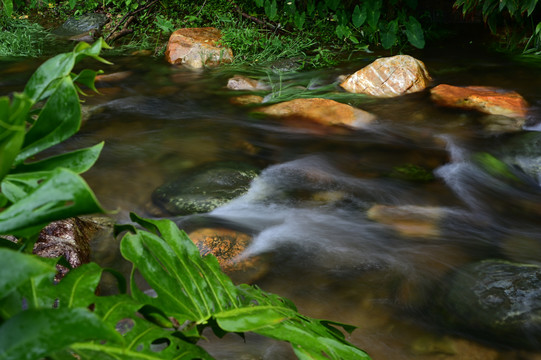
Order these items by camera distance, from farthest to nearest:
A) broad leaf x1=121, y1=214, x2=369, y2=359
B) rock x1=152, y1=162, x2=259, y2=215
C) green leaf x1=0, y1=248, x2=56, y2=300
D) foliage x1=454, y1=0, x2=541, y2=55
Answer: foliage x1=454, y1=0, x2=541, y2=55 → rock x1=152, y1=162, x2=259, y2=215 → broad leaf x1=121, y1=214, x2=369, y2=359 → green leaf x1=0, y1=248, x2=56, y2=300

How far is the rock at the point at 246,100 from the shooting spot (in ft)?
16.4

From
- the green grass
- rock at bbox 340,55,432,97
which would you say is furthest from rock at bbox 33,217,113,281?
the green grass

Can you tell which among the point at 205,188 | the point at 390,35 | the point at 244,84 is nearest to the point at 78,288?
the point at 205,188

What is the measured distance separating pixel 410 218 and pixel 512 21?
453 centimetres

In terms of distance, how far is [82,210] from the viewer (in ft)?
1.55

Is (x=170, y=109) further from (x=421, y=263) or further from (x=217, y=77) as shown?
(x=421, y=263)

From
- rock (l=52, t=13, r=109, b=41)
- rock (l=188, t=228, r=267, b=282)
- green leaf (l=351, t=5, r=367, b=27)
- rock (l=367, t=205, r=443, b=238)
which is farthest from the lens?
rock (l=52, t=13, r=109, b=41)

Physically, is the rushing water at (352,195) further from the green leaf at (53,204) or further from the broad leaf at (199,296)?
the green leaf at (53,204)

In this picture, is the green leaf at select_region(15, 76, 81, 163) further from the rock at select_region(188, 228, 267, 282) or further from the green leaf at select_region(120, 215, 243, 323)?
the rock at select_region(188, 228, 267, 282)

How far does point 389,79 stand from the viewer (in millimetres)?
5102

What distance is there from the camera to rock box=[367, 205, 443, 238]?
2.80 m

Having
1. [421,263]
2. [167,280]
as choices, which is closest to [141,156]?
[421,263]

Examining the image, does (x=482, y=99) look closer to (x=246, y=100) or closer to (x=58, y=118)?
(x=246, y=100)

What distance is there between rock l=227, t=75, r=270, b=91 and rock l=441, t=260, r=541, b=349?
3.47 m
